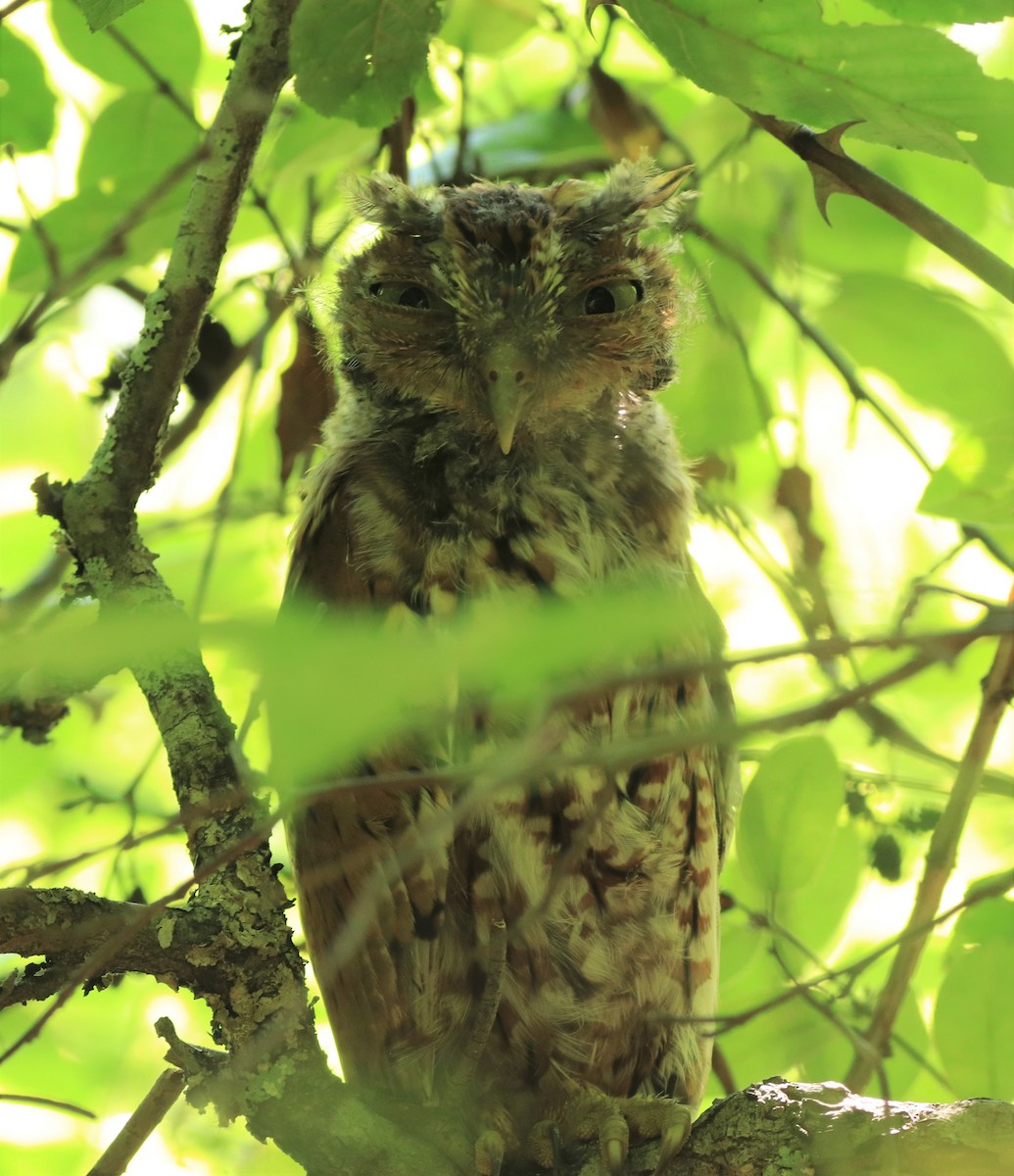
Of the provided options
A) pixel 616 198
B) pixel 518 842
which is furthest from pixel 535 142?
pixel 518 842

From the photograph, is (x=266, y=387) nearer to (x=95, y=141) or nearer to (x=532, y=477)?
(x=95, y=141)

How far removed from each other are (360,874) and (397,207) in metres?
1.10

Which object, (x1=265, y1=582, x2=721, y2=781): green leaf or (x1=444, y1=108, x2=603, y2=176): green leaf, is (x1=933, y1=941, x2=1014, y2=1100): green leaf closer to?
(x1=265, y1=582, x2=721, y2=781): green leaf

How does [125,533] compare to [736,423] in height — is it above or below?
below

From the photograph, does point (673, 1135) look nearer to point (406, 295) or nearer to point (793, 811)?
point (793, 811)

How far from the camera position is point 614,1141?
5.50 ft

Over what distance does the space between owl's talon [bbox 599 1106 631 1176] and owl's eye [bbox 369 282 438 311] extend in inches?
49.2

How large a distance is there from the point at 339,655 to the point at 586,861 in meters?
1.28

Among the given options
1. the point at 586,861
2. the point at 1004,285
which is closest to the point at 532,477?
the point at 586,861

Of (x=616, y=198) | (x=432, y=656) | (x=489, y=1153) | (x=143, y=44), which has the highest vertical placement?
(x=616, y=198)

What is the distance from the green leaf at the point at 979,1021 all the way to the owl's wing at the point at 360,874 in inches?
27.0

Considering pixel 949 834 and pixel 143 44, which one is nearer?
pixel 949 834

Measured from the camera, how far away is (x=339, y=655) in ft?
2.09

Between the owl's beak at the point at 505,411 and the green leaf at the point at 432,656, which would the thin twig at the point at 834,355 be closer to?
the owl's beak at the point at 505,411
